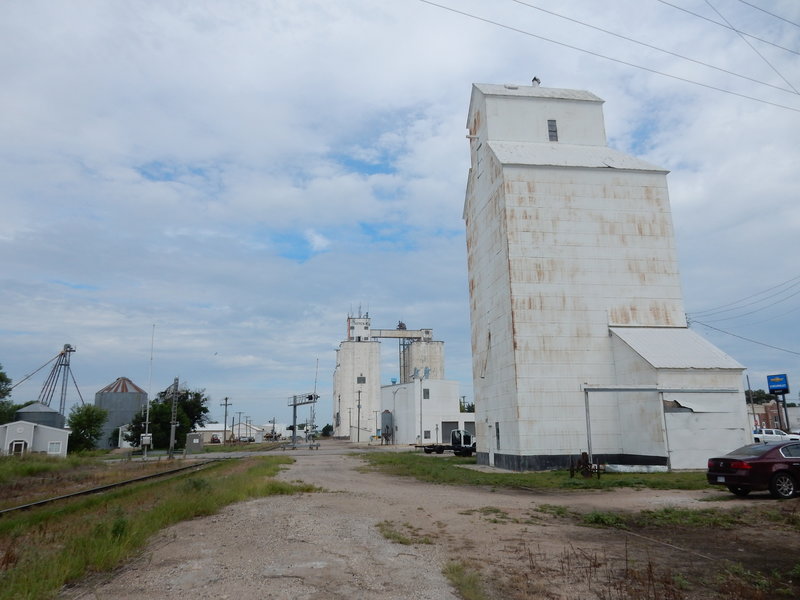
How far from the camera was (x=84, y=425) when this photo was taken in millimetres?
70062

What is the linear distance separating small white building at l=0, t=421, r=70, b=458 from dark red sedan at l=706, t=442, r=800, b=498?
184 ft

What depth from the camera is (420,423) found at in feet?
246

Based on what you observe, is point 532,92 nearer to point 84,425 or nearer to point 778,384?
point 778,384

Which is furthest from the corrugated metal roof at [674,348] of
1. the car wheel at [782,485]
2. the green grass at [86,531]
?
the green grass at [86,531]

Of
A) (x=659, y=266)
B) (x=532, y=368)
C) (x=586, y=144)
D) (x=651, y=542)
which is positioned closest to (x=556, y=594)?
(x=651, y=542)

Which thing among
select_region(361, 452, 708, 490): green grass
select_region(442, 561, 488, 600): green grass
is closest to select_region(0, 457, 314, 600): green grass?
select_region(442, 561, 488, 600): green grass

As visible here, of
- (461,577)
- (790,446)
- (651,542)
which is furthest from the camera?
(790,446)

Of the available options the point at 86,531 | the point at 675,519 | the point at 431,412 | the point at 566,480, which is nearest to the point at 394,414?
the point at 431,412

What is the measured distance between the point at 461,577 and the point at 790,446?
1287cm

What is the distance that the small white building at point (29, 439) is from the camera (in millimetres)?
53384

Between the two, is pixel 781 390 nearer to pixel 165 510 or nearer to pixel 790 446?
pixel 790 446

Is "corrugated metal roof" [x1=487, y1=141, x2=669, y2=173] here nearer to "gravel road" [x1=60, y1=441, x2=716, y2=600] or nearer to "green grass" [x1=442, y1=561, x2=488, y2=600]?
"gravel road" [x1=60, y1=441, x2=716, y2=600]

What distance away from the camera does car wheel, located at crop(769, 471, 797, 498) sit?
1489cm

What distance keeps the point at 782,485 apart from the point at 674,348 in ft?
45.3
